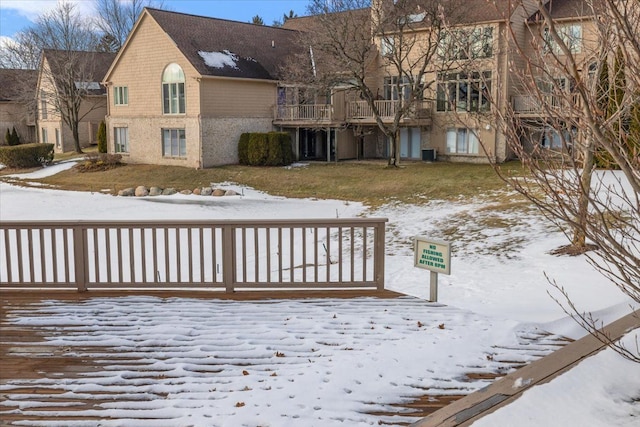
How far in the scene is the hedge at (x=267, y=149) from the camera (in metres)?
26.6

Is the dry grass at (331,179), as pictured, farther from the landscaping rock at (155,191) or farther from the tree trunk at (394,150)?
the landscaping rock at (155,191)

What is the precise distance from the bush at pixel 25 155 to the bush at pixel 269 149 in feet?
36.1

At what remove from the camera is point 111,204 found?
803 inches

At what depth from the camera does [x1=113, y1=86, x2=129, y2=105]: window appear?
2988 centimetres

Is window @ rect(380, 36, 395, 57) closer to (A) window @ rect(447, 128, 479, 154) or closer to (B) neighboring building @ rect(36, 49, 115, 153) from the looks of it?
(A) window @ rect(447, 128, 479, 154)

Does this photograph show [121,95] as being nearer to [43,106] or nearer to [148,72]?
[148,72]

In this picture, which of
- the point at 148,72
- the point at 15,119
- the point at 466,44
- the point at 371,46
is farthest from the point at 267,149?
the point at 15,119

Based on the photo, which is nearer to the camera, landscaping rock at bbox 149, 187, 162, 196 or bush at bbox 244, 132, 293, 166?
landscaping rock at bbox 149, 187, 162, 196

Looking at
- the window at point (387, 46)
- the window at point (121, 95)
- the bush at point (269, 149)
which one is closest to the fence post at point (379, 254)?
the window at point (387, 46)

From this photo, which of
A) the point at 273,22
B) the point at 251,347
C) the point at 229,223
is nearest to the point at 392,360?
the point at 251,347

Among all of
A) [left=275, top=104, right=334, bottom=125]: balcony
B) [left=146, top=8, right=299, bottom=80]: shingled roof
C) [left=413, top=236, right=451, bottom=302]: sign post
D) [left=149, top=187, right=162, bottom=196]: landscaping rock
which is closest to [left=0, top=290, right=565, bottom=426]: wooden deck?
[left=413, top=236, right=451, bottom=302]: sign post

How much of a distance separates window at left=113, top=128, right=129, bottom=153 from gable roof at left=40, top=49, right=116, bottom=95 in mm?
7841

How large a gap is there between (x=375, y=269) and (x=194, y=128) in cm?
2066

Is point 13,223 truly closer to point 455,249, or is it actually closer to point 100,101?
point 455,249
